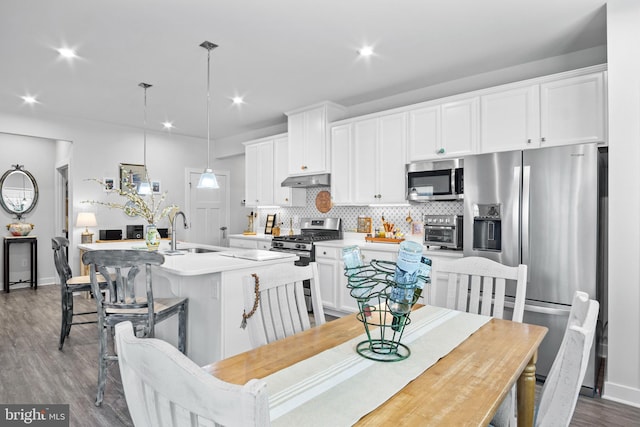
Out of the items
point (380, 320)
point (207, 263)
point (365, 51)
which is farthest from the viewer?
point (365, 51)

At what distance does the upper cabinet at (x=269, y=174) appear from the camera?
222 inches

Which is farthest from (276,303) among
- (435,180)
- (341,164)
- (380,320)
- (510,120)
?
(341,164)

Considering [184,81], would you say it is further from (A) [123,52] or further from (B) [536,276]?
(B) [536,276]

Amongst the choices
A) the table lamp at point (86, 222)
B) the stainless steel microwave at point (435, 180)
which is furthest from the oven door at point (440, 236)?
the table lamp at point (86, 222)

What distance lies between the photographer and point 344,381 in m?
1.11

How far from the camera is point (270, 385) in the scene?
1.09 meters

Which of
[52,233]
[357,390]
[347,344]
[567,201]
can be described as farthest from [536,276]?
[52,233]

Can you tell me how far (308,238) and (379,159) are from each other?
1.36m

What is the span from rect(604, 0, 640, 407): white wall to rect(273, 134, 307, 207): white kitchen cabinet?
3.88m

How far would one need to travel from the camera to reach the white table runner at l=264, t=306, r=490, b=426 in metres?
0.93

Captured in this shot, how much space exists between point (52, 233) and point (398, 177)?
6.32m

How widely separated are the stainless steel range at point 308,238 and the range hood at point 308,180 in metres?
0.61

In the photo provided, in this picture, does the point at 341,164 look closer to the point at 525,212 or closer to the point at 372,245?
the point at 372,245

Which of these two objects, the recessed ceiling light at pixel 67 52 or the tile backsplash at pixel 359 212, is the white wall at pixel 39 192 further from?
the recessed ceiling light at pixel 67 52
